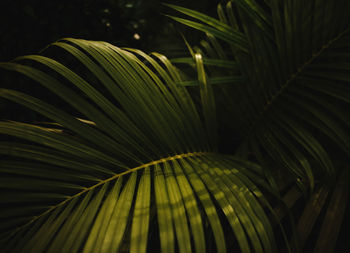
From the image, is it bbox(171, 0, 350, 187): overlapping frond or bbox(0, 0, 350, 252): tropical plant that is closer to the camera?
bbox(0, 0, 350, 252): tropical plant

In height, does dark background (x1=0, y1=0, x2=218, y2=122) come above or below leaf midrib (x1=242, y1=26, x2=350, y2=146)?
above

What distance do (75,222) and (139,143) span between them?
0.75ft

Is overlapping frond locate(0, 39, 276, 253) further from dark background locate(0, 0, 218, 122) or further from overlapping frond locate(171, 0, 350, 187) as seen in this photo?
dark background locate(0, 0, 218, 122)

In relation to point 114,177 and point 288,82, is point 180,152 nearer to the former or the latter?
point 114,177

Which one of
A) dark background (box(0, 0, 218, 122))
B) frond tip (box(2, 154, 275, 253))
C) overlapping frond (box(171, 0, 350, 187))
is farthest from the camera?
dark background (box(0, 0, 218, 122))

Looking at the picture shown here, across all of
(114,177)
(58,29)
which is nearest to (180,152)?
(114,177)

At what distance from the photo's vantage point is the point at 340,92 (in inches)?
26.9

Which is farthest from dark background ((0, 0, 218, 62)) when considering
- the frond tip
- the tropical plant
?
the frond tip

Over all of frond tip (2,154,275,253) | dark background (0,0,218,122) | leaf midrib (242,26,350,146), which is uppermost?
dark background (0,0,218,122)

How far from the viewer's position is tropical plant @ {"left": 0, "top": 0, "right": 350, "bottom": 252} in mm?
453

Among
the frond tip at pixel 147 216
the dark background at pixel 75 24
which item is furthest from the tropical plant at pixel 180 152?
the dark background at pixel 75 24

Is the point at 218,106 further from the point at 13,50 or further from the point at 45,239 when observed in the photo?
the point at 13,50

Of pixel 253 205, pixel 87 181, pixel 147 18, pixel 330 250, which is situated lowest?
pixel 330 250

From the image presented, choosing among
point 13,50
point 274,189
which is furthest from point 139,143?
point 13,50
